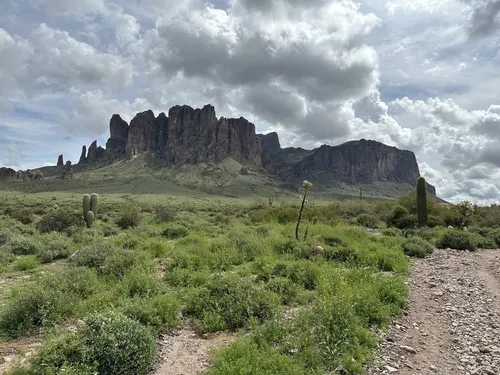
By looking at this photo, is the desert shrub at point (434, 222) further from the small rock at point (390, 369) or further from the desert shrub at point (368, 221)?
the small rock at point (390, 369)

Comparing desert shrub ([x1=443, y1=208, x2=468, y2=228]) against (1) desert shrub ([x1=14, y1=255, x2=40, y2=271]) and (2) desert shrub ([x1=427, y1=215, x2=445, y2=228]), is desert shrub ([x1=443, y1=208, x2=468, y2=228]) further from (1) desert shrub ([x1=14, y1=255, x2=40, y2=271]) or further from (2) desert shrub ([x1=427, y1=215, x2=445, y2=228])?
(1) desert shrub ([x1=14, y1=255, x2=40, y2=271])

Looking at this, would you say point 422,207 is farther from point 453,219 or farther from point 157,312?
point 157,312

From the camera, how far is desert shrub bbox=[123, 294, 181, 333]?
7.62 metres

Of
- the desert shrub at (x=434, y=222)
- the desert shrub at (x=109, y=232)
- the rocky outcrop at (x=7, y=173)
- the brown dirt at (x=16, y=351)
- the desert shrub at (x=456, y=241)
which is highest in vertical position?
Answer: the rocky outcrop at (x=7, y=173)

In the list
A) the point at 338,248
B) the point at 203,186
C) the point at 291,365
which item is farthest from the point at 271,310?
the point at 203,186

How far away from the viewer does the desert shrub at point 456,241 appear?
63.3 feet

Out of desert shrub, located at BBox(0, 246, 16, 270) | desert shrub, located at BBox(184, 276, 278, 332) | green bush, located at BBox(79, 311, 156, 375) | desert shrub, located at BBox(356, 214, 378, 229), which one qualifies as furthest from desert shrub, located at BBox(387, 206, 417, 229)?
desert shrub, located at BBox(0, 246, 16, 270)

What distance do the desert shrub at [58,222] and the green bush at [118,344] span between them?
19.4 metres

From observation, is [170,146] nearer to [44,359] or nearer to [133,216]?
[133,216]

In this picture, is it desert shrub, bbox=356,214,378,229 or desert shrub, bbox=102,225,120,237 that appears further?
desert shrub, bbox=356,214,378,229

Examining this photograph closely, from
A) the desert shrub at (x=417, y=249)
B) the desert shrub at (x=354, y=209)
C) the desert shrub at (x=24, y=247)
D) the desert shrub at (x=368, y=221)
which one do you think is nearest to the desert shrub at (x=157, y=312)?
the desert shrub at (x=24, y=247)

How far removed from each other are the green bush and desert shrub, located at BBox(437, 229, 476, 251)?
61.5 feet

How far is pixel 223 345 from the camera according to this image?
6.97 metres

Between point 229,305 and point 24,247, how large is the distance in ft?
43.0
